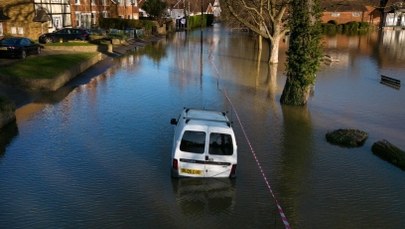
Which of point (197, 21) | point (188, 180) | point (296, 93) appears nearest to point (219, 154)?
point (188, 180)

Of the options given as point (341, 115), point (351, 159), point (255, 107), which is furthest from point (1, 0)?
point (351, 159)

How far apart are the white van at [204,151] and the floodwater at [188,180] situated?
0.56m

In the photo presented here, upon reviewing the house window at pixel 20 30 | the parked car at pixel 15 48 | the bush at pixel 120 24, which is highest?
the bush at pixel 120 24

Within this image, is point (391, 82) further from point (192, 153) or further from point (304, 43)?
point (192, 153)

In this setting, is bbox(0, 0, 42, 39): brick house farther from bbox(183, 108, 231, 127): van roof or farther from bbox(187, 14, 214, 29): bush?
bbox(187, 14, 214, 29): bush

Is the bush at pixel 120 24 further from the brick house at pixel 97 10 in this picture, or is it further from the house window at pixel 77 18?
the house window at pixel 77 18

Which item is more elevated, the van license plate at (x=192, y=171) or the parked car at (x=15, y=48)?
the parked car at (x=15, y=48)

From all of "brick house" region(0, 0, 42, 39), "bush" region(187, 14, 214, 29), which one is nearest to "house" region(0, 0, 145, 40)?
"brick house" region(0, 0, 42, 39)

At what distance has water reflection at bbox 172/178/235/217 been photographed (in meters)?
11.4

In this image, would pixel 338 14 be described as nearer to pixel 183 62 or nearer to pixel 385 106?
pixel 183 62

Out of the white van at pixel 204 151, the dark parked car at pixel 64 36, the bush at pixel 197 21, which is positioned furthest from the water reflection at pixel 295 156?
the bush at pixel 197 21

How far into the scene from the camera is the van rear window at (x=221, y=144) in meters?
12.4

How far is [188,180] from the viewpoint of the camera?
12922 millimetres

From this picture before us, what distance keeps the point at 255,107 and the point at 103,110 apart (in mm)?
7944
